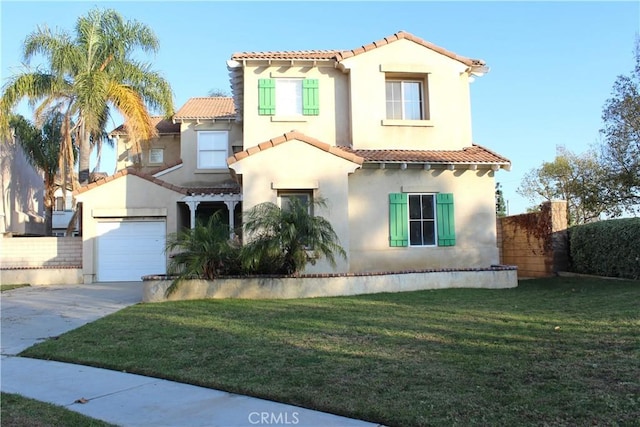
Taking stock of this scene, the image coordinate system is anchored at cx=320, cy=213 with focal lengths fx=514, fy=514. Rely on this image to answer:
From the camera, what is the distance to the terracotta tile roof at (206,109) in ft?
68.6

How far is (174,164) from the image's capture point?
2128cm

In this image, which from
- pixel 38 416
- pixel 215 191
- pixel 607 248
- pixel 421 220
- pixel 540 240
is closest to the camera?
pixel 38 416

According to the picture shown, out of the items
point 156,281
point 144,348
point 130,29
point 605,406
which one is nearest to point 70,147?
point 130,29

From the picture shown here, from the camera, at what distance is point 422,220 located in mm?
15312

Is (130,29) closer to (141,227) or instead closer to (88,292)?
(141,227)

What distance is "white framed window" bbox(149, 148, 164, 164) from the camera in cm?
2322

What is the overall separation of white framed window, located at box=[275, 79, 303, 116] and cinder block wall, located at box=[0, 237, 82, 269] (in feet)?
28.2

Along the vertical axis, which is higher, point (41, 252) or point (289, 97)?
point (289, 97)

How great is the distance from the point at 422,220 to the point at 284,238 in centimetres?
539

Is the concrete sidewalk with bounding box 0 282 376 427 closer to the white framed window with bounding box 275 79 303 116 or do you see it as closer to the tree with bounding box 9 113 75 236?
the white framed window with bounding box 275 79 303 116

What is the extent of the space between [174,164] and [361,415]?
18451 mm

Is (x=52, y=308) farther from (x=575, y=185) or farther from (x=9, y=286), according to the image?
(x=575, y=185)

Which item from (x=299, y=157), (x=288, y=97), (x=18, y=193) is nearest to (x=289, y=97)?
(x=288, y=97)

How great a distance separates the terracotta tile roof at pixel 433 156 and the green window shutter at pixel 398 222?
1.10 meters
